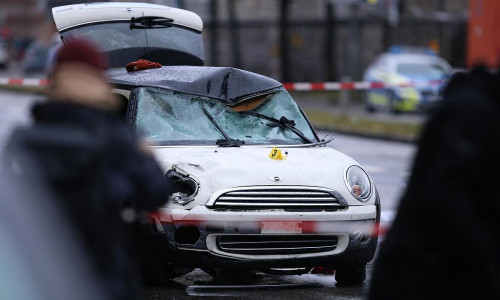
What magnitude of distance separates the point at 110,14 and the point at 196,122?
352 cm

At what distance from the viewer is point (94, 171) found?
4.28 m

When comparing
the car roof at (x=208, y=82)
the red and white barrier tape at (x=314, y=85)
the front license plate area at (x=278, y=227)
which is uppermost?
the car roof at (x=208, y=82)

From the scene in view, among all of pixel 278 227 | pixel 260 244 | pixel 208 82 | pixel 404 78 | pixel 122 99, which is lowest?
pixel 404 78

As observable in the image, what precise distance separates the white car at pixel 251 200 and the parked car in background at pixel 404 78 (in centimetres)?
2027

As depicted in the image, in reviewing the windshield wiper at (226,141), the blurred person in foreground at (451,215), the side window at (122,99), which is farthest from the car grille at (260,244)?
the blurred person in foreground at (451,215)

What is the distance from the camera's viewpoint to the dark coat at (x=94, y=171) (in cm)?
424

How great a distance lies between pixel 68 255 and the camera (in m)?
3.97

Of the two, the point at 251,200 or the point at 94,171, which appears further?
the point at 251,200

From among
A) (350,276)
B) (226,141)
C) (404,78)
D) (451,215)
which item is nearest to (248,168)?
(226,141)

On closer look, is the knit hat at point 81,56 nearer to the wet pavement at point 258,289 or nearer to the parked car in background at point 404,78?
the wet pavement at point 258,289

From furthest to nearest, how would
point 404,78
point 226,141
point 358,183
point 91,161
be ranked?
point 404,78
point 226,141
point 358,183
point 91,161

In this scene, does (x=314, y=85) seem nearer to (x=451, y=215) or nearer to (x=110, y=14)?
(x=110, y=14)

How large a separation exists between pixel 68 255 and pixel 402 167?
47.4ft

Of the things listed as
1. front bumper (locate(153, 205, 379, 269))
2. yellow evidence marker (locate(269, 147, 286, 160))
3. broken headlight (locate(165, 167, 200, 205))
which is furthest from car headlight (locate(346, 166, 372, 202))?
broken headlight (locate(165, 167, 200, 205))
